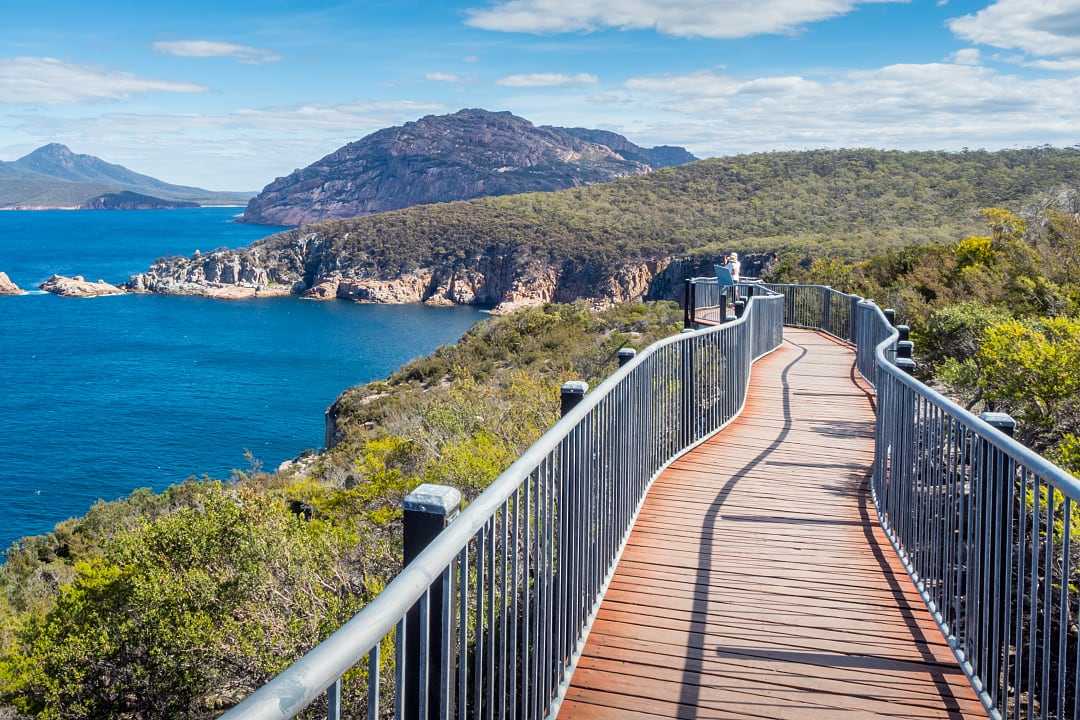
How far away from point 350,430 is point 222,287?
8513cm

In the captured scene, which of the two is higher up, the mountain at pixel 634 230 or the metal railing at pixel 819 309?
the mountain at pixel 634 230

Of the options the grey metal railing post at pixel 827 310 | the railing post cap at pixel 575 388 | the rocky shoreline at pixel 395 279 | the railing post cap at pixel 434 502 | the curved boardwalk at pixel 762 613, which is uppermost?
the rocky shoreline at pixel 395 279

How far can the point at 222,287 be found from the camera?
103312mm

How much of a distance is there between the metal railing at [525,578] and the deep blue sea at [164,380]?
31.5 m

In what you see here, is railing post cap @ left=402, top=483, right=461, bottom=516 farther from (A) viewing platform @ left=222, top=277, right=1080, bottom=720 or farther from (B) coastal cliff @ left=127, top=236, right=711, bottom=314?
(B) coastal cliff @ left=127, top=236, right=711, bottom=314

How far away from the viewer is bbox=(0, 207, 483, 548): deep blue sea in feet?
124

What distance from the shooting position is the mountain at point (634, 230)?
6562 centimetres

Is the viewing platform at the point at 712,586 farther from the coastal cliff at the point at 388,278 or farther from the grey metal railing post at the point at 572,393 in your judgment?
the coastal cliff at the point at 388,278

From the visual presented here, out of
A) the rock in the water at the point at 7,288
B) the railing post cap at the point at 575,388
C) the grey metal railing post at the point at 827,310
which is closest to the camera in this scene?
the railing post cap at the point at 575,388

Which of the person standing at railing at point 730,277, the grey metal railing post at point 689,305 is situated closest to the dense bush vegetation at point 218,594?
the grey metal railing post at point 689,305

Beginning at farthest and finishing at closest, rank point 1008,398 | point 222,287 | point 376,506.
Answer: point 222,287 → point 376,506 → point 1008,398

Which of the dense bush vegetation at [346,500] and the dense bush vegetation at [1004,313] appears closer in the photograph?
the dense bush vegetation at [1004,313]

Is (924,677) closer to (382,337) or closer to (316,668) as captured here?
(316,668)

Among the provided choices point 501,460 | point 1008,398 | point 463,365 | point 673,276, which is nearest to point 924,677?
point 1008,398
